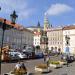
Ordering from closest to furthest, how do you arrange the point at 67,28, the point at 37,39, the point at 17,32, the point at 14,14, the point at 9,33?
the point at 14,14, the point at 9,33, the point at 17,32, the point at 67,28, the point at 37,39

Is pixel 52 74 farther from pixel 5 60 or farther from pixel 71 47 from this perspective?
pixel 71 47

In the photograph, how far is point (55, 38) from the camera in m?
131

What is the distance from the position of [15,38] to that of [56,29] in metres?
37.8

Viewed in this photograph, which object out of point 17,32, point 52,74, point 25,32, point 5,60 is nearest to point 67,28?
point 25,32

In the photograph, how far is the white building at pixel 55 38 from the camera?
127m

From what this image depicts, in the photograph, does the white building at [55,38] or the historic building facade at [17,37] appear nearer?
the historic building facade at [17,37]

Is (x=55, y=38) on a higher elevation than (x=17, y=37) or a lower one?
higher

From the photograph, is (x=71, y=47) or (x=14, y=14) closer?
(x=14, y=14)

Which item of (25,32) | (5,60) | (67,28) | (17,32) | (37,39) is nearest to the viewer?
(5,60)

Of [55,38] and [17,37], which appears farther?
[55,38]

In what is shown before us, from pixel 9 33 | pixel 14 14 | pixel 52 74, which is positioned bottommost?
pixel 52 74

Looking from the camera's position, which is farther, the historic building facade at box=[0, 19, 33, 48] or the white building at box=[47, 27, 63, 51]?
the white building at box=[47, 27, 63, 51]

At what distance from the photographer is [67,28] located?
119 metres

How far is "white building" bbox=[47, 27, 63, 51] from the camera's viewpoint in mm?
126762
